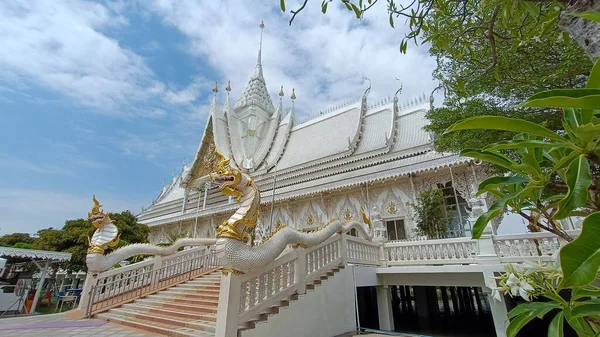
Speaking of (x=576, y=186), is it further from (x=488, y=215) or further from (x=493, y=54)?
(x=493, y=54)

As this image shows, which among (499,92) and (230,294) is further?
(499,92)

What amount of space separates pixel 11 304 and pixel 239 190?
929 cm

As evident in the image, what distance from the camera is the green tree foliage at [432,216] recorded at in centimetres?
740

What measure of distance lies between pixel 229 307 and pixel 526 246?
4.88 meters

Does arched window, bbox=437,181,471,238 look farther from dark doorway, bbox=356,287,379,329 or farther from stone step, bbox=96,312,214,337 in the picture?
stone step, bbox=96,312,214,337

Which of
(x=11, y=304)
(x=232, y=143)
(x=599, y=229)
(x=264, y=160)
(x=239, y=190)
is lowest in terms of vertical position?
(x=11, y=304)

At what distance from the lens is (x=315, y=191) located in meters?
10.0

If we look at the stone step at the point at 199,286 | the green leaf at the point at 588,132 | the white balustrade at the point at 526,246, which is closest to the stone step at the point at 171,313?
the stone step at the point at 199,286

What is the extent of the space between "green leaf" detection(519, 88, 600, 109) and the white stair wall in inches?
129

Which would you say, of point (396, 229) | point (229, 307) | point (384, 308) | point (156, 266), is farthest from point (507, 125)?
point (396, 229)

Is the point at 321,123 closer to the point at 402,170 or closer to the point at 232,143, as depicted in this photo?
the point at 232,143

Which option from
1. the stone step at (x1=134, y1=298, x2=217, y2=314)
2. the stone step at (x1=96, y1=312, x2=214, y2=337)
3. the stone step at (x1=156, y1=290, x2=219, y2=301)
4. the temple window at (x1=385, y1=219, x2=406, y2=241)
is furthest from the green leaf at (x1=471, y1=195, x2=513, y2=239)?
the temple window at (x1=385, y1=219, x2=406, y2=241)

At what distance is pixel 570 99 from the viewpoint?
62 cm

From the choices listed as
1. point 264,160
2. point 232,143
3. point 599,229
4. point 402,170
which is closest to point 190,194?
point 232,143
